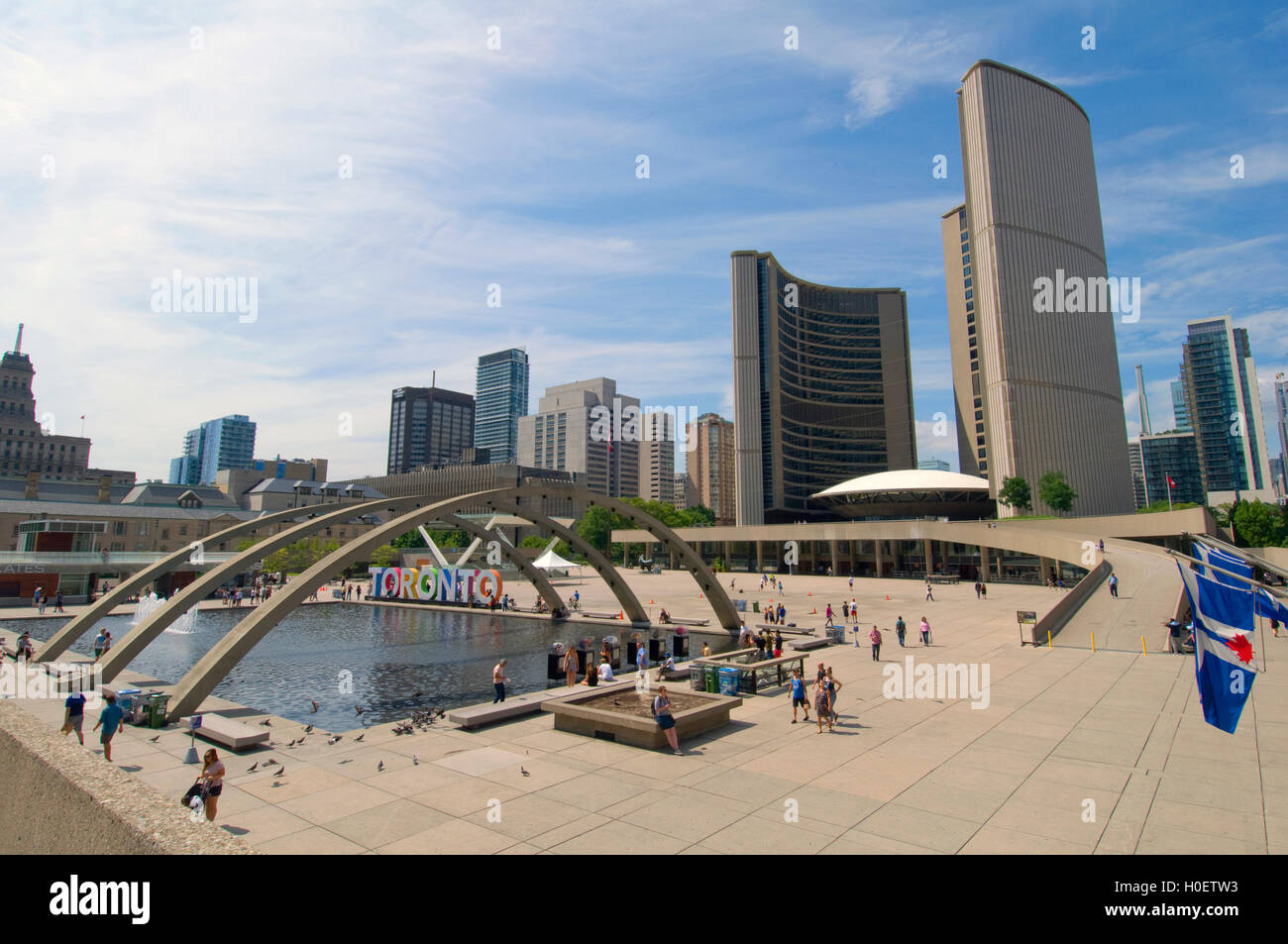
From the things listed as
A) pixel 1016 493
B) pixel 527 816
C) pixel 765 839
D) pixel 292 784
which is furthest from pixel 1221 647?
pixel 1016 493

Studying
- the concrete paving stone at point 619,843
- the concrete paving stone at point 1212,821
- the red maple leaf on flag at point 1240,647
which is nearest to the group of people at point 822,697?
the concrete paving stone at point 1212,821

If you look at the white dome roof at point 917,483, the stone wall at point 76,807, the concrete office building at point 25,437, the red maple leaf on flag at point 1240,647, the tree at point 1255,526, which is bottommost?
the stone wall at point 76,807

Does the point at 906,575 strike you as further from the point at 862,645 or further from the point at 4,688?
the point at 4,688

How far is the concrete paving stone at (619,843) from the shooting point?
27.5ft

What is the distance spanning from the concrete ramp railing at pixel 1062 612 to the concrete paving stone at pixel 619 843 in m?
23.7

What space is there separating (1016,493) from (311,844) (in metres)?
97.8

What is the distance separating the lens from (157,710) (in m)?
15.3

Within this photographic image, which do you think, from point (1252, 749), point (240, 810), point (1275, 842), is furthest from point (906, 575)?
point (240, 810)

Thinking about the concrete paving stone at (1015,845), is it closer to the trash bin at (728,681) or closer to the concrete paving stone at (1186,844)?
the concrete paving stone at (1186,844)

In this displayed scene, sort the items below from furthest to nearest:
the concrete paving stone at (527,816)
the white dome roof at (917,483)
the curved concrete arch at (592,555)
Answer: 1. the white dome roof at (917,483)
2. the curved concrete arch at (592,555)
3. the concrete paving stone at (527,816)

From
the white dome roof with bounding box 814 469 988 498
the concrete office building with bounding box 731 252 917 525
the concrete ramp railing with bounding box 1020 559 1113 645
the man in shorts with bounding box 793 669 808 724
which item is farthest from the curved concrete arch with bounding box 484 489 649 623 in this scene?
the concrete office building with bounding box 731 252 917 525

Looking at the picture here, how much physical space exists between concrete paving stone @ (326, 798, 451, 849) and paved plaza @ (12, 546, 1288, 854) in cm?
4

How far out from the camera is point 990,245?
10156 cm
